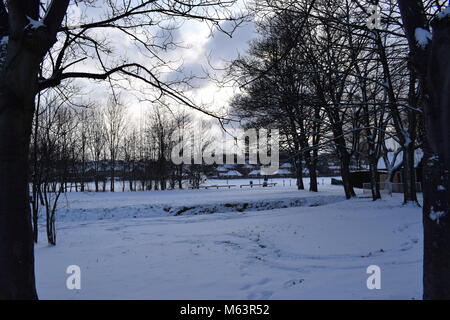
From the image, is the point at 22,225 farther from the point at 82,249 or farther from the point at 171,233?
the point at 171,233

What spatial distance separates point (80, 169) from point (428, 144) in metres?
42.5

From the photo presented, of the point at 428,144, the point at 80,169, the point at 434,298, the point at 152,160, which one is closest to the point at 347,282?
the point at 434,298

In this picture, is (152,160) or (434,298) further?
(152,160)

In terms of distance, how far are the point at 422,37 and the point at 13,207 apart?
14.6 ft

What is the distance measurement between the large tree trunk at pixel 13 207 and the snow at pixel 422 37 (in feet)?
13.4

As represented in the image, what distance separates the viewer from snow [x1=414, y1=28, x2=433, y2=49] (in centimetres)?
314

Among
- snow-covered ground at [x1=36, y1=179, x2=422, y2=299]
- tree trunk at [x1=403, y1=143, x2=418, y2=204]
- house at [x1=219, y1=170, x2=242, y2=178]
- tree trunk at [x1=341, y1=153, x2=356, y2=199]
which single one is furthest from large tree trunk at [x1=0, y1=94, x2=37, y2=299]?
house at [x1=219, y1=170, x2=242, y2=178]

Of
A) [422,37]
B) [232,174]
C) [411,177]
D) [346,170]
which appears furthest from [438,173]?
[232,174]

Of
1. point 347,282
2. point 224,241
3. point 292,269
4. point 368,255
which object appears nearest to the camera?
point 347,282

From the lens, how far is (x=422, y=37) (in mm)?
3180

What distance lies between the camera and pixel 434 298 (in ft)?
10.1

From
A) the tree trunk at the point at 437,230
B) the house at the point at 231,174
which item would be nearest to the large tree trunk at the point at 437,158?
the tree trunk at the point at 437,230

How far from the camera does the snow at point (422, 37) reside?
3138 millimetres

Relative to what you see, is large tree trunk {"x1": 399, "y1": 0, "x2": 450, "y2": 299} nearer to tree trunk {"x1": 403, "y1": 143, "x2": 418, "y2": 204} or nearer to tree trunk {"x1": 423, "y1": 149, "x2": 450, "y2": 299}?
tree trunk {"x1": 423, "y1": 149, "x2": 450, "y2": 299}
